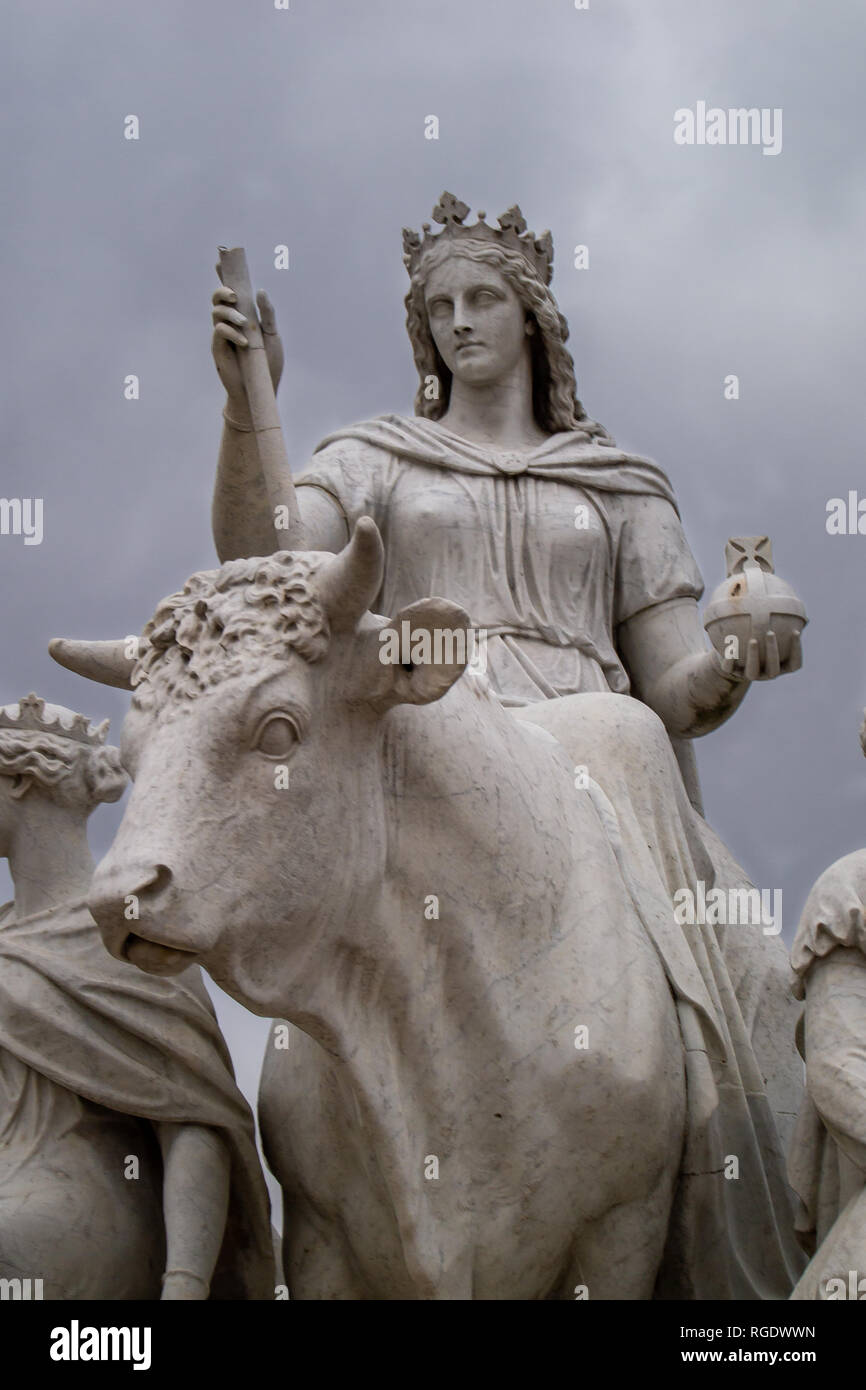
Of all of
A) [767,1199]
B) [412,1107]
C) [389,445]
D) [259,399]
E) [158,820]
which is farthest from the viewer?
[389,445]

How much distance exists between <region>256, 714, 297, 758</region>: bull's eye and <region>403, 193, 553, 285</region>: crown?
3.84 meters

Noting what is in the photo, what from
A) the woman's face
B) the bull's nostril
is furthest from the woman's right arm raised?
the bull's nostril

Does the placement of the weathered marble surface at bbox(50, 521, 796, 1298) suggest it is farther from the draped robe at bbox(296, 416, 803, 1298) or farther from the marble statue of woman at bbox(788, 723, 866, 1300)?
the marble statue of woman at bbox(788, 723, 866, 1300)

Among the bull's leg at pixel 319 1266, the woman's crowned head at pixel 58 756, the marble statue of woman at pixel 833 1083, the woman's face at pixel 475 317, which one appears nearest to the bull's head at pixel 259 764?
the bull's leg at pixel 319 1266

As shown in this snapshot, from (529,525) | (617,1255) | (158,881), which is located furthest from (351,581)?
(529,525)

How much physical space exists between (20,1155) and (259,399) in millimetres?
2994

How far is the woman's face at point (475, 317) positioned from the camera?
10867mm

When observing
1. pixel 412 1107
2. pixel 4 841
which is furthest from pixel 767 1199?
pixel 4 841

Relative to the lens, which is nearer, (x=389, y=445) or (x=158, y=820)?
(x=158, y=820)

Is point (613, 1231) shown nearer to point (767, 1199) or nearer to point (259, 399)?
point (767, 1199)

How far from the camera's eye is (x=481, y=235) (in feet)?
35.8

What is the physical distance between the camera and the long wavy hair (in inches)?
428

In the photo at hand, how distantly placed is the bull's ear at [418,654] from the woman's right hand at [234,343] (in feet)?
7.45
